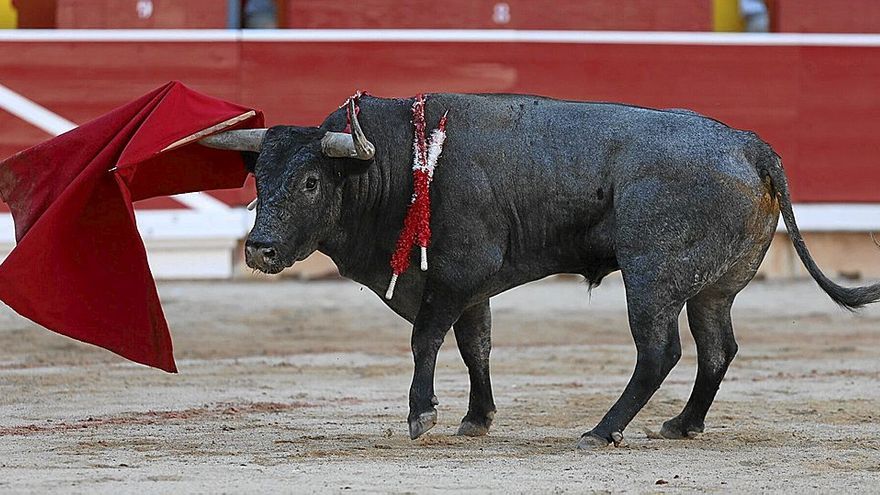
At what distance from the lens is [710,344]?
544 cm

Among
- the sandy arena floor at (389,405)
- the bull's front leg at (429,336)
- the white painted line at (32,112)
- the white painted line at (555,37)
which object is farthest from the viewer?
the white painted line at (555,37)

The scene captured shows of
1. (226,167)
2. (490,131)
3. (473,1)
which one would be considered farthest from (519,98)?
(473,1)

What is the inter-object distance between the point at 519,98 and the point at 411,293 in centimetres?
69

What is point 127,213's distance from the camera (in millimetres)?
5305

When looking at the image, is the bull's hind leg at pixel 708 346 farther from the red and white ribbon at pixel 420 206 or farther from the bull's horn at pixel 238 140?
the bull's horn at pixel 238 140

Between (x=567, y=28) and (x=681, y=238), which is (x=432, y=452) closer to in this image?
(x=681, y=238)

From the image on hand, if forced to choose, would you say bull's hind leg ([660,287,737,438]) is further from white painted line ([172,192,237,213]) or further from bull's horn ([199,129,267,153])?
white painted line ([172,192,237,213])

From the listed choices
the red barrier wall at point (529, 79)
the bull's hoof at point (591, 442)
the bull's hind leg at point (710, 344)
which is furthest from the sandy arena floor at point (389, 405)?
→ the red barrier wall at point (529, 79)

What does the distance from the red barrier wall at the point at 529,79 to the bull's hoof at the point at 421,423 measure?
567 cm

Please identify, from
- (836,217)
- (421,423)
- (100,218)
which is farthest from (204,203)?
(421,423)

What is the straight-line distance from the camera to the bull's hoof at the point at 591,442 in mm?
5004

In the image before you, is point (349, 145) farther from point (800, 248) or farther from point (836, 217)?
point (836, 217)

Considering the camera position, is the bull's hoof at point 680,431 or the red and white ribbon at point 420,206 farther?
the bull's hoof at point 680,431

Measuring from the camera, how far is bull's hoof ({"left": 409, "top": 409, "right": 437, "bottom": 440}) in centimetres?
507
